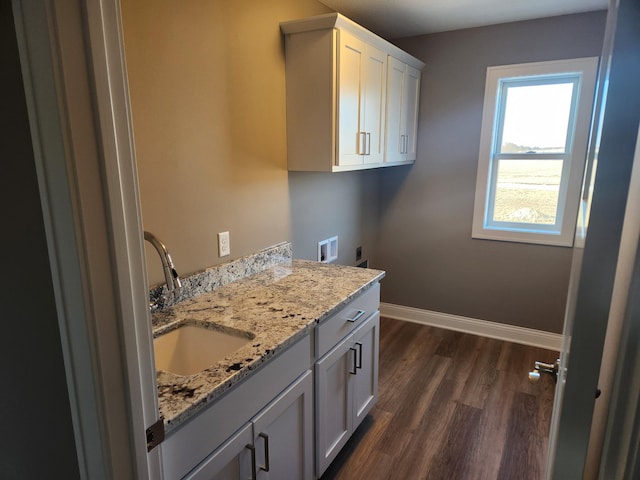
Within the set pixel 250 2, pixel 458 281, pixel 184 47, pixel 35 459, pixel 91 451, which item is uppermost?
pixel 250 2

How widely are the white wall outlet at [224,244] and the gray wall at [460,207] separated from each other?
1956 mm

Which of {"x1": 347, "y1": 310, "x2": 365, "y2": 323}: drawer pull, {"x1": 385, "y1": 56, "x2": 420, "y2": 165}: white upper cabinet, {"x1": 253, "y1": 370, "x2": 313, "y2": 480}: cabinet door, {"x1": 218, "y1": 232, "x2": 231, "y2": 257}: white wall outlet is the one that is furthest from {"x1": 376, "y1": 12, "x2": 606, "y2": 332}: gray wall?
{"x1": 253, "y1": 370, "x2": 313, "y2": 480}: cabinet door

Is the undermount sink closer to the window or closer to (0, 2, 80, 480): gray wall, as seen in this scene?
(0, 2, 80, 480): gray wall

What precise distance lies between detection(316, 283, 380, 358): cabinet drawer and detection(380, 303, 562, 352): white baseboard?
1.66 m

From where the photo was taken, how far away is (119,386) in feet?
2.45

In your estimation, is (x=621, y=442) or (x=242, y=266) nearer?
(x=621, y=442)

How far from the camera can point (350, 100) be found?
7.52 feet

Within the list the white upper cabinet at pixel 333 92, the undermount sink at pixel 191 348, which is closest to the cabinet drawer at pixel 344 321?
the undermount sink at pixel 191 348

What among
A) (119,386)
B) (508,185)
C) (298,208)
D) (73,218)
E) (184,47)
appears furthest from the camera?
(508,185)

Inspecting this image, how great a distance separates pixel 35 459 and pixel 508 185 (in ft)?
10.7

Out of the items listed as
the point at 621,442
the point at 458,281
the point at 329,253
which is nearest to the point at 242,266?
the point at 329,253

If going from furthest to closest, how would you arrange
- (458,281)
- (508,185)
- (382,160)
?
(458,281) < (508,185) < (382,160)

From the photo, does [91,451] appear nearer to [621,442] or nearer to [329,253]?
[621,442]

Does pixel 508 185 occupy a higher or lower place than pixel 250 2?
lower
